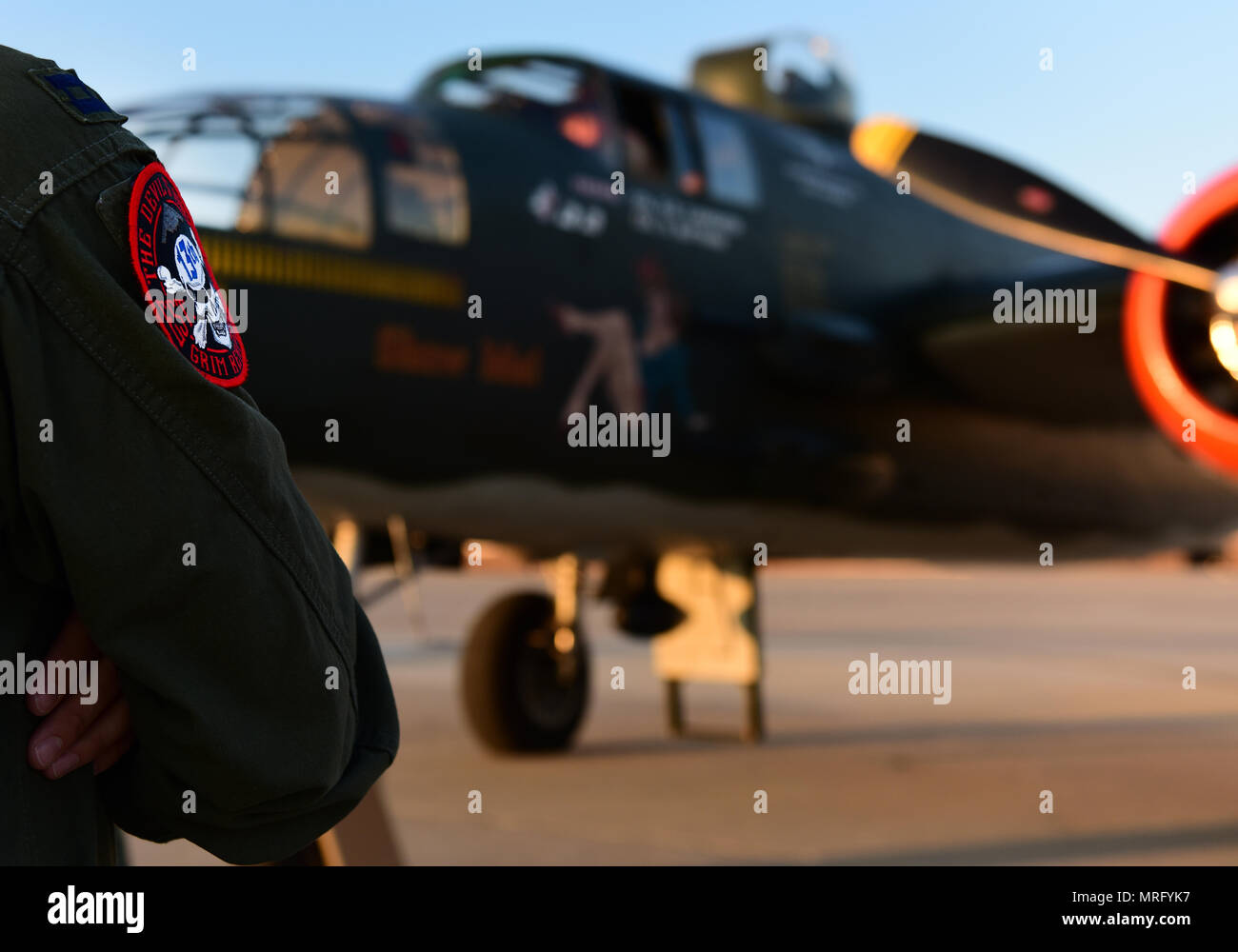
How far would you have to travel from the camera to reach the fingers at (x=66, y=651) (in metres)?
0.95

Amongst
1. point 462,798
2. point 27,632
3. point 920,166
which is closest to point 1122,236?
point 920,166

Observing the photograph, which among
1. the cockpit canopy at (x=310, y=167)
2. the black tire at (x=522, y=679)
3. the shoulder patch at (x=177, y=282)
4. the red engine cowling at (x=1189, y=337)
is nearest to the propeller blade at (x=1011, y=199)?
the red engine cowling at (x=1189, y=337)

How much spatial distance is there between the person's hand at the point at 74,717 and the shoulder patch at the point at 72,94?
0.38 meters

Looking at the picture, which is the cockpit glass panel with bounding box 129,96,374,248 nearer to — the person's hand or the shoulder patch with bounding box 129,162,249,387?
the shoulder patch with bounding box 129,162,249,387

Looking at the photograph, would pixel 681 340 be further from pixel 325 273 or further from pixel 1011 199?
pixel 325 273

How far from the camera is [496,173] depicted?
19.1 feet

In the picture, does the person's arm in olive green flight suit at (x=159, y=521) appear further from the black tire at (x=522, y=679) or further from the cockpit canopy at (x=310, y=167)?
the black tire at (x=522, y=679)

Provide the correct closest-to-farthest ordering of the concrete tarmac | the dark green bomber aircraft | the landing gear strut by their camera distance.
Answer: the dark green bomber aircraft < the concrete tarmac < the landing gear strut

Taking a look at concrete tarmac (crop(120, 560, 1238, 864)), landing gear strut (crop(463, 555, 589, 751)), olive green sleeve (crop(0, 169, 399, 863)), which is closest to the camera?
olive green sleeve (crop(0, 169, 399, 863))

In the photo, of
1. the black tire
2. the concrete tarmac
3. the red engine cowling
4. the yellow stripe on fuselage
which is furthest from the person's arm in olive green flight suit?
the black tire

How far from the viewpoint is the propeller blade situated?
576cm

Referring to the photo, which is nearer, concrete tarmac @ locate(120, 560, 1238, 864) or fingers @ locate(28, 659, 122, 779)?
fingers @ locate(28, 659, 122, 779)

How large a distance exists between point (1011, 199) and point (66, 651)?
19.3ft
